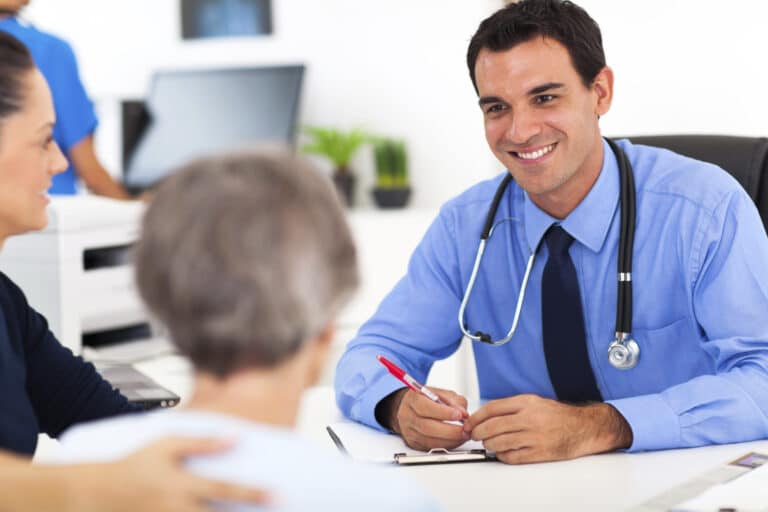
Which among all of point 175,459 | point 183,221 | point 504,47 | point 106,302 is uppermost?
point 504,47

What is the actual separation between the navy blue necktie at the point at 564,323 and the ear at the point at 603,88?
0.79 ft

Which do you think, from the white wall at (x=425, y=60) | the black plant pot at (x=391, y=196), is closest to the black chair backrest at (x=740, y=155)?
the white wall at (x=425, y=60)

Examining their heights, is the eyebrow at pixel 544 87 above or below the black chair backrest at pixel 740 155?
above

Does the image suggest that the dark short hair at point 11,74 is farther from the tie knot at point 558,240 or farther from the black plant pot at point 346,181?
the black plant pot at point 346,181

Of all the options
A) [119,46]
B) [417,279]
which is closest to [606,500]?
[417,279]

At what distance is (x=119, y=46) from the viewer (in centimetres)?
425

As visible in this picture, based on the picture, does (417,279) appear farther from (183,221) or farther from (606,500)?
(183,221)

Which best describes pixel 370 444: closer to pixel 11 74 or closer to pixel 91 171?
pixel 11 74

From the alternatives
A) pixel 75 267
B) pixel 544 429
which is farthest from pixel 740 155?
pixel 75 267

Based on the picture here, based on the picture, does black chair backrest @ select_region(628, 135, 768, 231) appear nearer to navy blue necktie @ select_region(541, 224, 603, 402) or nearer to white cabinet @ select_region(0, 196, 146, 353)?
navy blue necktie @ select_region(541, 224, 603, 402)

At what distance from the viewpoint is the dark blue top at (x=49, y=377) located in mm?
1294

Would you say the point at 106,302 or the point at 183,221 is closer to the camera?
the point at 183,221

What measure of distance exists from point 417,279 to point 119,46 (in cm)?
291

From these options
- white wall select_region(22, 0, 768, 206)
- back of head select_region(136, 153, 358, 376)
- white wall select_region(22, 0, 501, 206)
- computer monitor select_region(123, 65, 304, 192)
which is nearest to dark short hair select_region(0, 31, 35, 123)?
back of head select_region(136, 153, 358, 376)
